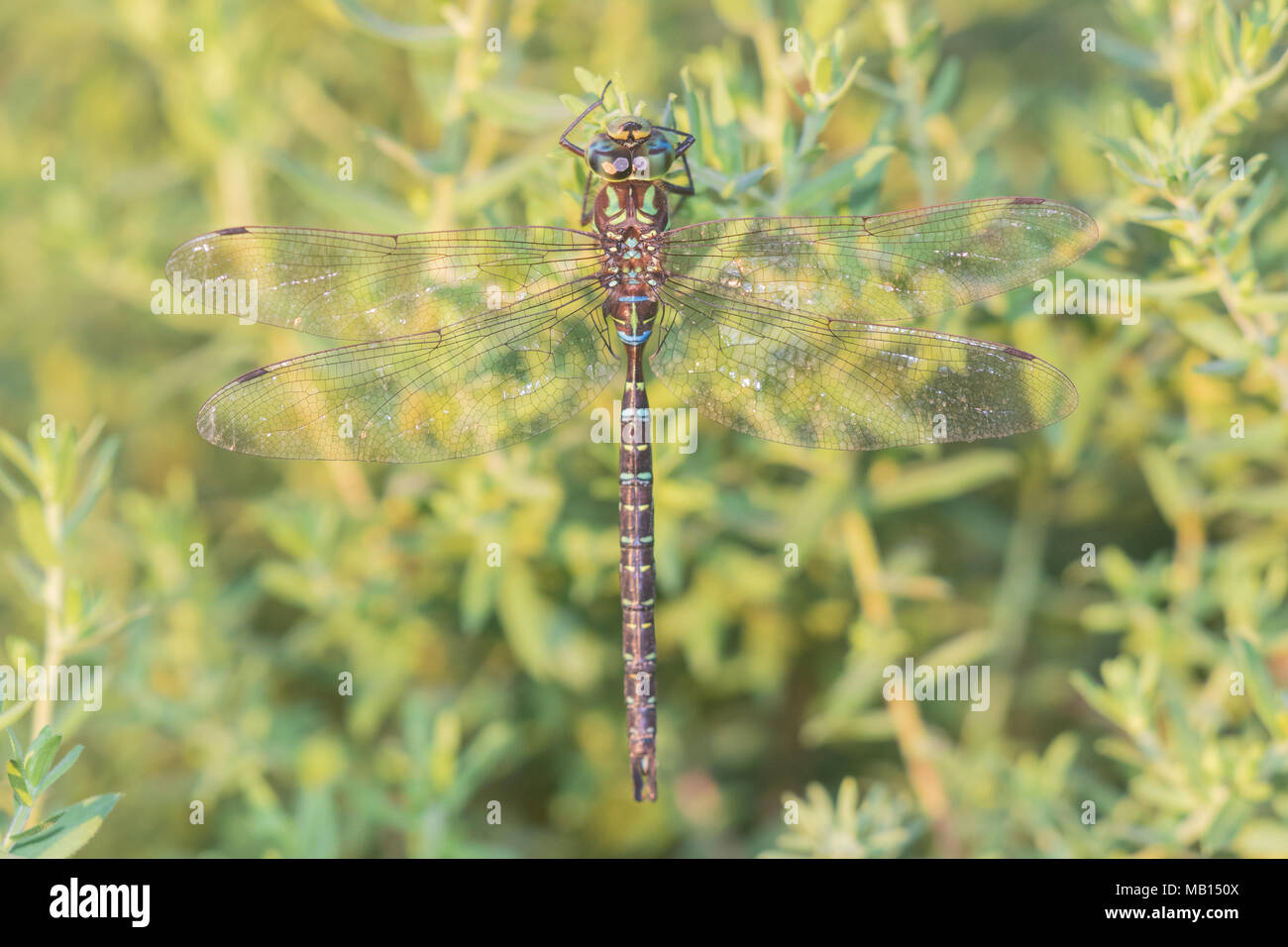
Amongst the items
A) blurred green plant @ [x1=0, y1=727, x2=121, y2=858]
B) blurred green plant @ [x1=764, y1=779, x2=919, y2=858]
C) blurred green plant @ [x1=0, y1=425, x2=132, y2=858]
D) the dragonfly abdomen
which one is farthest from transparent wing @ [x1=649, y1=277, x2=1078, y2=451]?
blurred green plant @ [x1=0, y1=727, x2=121, y2=858]

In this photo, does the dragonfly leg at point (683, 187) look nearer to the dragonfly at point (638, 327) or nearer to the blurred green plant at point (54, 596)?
the dragonfly at point (638, 327)

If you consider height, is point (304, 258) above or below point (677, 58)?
below

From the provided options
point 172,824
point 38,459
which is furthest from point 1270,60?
point 172,824

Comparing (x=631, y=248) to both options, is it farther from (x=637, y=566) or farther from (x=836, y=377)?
(x=637, y=566)

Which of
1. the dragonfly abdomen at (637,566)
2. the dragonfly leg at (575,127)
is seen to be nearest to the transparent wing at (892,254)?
the dragonfly leg at (575,127)

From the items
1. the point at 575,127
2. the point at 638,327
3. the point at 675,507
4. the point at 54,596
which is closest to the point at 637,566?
the point at 675,507

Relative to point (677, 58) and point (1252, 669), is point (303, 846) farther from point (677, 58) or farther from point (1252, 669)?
point (677, 58)
